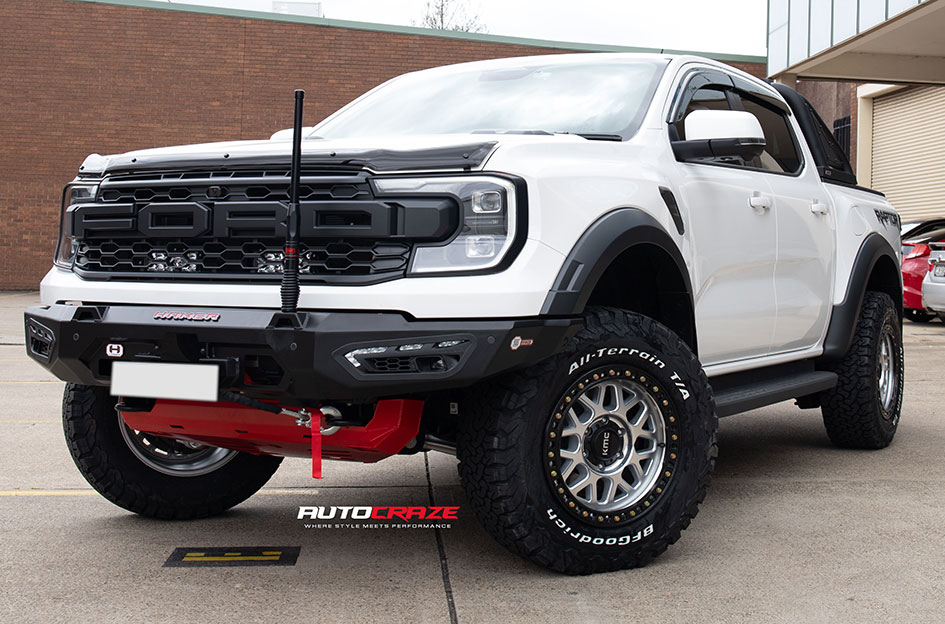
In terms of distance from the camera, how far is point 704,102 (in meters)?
4.82

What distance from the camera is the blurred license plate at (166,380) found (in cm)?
328

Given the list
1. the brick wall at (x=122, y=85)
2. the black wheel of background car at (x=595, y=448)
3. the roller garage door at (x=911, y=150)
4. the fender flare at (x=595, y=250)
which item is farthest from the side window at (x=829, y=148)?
the brick wall at (x=122, y=85)

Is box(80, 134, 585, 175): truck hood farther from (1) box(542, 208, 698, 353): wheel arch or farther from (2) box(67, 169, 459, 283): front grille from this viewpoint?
(1) box(542, 208, 698, 353): wheel arch

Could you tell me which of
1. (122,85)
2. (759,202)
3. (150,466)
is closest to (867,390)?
(759,202)

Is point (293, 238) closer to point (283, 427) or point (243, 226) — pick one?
point (243, 226)

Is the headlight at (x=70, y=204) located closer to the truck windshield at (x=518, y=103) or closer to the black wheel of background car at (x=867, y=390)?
the truck windshield at (x=518, y=103)

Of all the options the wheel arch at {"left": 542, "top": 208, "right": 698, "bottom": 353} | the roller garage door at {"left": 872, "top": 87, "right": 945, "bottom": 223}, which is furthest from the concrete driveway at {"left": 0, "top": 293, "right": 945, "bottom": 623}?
the roller garage door at {"left": 872, "top": 87, "right": 945, "bottom": 223}

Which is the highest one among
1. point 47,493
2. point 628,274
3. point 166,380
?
point 628,274

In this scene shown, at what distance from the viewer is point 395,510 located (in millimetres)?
4578

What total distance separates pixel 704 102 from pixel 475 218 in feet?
6.42

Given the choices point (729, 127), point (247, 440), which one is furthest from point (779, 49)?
point (247, 440)

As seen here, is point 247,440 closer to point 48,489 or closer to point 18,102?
point 48,489

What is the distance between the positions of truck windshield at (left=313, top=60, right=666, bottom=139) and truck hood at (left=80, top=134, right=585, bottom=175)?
0.67 m

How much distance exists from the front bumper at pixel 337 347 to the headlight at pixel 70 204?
1.99ft
